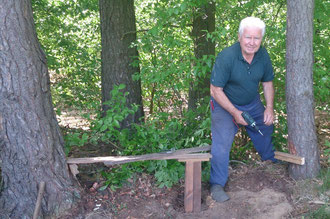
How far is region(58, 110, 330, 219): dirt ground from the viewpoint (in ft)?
12.7

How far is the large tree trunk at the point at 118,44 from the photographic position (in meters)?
5.88

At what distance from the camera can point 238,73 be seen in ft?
13.3

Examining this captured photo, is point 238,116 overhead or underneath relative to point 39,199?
overhead

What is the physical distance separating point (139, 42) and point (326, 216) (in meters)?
3.41

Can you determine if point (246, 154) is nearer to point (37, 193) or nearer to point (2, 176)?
point (37, 193)

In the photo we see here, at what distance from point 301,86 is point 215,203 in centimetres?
168

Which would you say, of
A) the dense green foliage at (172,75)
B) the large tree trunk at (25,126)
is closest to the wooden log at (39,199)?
the large tree trunk at (25,126)

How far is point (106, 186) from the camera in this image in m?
4.27

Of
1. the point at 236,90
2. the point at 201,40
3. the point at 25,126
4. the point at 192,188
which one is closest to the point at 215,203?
the point at 192,188

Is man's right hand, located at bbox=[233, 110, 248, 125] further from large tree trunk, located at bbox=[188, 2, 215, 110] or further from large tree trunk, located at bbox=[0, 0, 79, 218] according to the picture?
large tree trunk, located at bbox=[0, 0, 79, 218]

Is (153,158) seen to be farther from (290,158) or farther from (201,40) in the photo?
(201,40)

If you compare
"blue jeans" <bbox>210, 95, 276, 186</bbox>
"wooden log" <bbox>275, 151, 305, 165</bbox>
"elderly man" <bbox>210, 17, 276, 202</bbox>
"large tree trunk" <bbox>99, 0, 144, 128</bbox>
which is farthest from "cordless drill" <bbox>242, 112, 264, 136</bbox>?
"large tree trunk" <bbox>99, 0, 144, 128</bbox>

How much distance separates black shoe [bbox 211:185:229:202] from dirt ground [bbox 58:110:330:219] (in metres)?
0.05

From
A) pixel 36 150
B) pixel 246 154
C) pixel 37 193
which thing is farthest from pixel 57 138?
pixel 246 154
